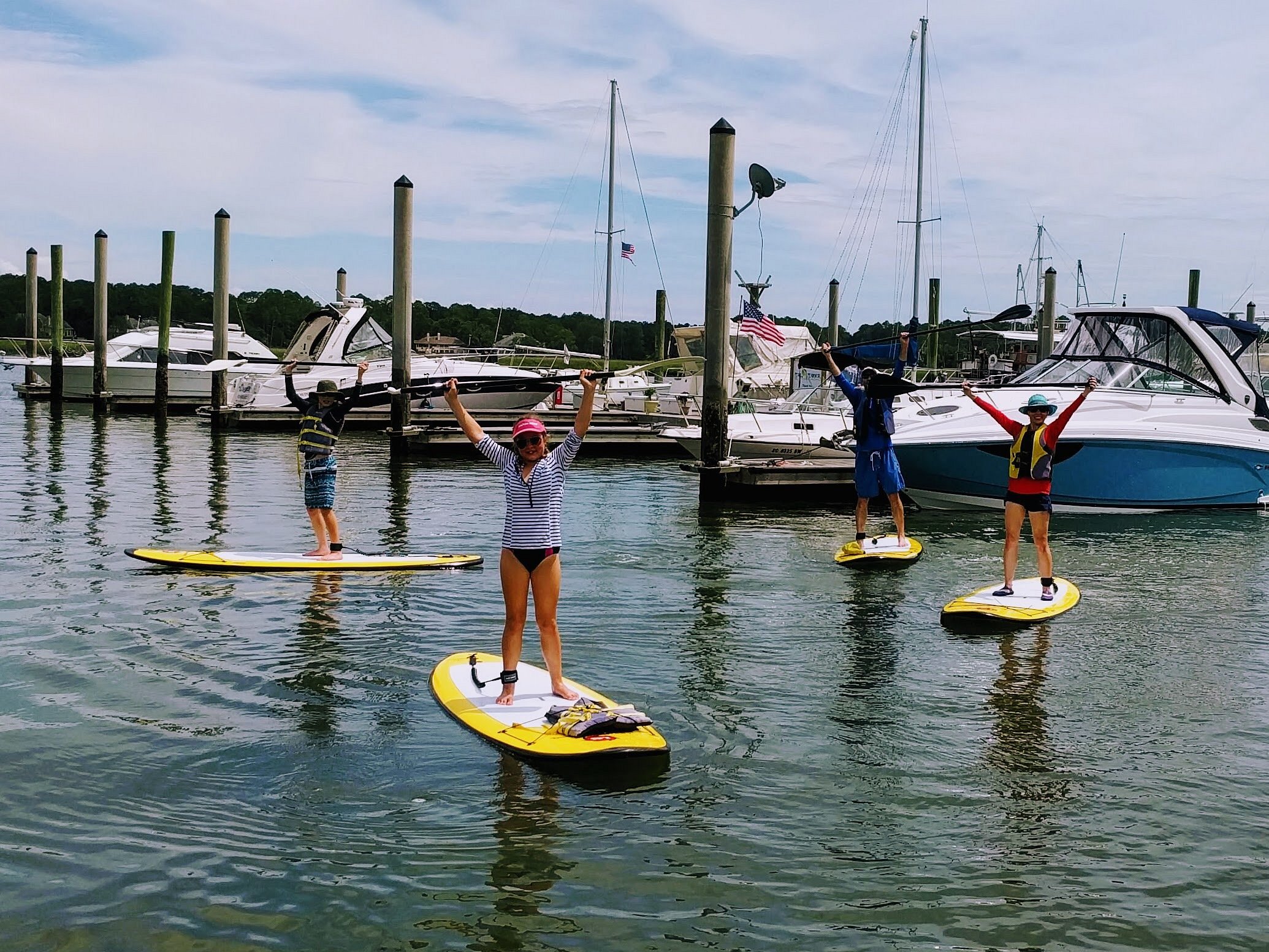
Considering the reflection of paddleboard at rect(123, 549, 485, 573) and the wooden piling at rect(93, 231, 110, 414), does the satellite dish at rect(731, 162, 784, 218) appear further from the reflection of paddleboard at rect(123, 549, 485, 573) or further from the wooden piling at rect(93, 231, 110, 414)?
the wooden piling at rect(93, 231, 110, 414)

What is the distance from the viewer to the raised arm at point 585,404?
7359 millimetres

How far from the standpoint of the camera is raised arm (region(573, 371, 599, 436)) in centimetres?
736

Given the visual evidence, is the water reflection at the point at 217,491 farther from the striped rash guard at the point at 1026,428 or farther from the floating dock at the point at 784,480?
the striped rash guard at the point at 1026,428

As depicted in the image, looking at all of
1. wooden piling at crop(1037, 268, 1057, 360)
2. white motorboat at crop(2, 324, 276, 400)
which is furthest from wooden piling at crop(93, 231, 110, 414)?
wooden piling at crop(1037, 268, 1057, 360)

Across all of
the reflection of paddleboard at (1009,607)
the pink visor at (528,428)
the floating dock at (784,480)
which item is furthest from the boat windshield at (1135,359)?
the pink visor at (528,428)

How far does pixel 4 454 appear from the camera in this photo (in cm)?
2603

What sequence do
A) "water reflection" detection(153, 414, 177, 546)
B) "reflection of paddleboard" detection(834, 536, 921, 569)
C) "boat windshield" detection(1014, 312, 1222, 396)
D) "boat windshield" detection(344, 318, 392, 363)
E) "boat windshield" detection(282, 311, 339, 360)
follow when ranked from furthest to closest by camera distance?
"boat windshield" detection(282, 311, 339, 360)
"boat windshield" detection(344, 318, 392, 363)
"boat windshield" detection(1014, 312, 1222, 396)
"water reflection" detection(153, 414, 177, 546)
"reflection of paddleboard" detection(834, 536, 921, 569)

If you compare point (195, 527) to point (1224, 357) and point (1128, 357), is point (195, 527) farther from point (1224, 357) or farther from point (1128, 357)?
point (1224, 357)

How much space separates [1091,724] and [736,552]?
733cm

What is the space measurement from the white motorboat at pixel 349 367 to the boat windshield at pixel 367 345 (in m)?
0.02

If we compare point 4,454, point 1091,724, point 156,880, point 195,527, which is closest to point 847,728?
point 1091,724

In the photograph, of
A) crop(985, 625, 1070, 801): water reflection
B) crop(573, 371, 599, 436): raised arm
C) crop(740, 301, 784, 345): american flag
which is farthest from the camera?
crop(740, 301, 784, 345): american flag

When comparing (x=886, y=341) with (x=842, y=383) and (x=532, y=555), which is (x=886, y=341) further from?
(x=532, y=555)

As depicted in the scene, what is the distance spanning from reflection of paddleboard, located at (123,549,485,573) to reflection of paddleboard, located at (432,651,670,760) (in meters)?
4.12
